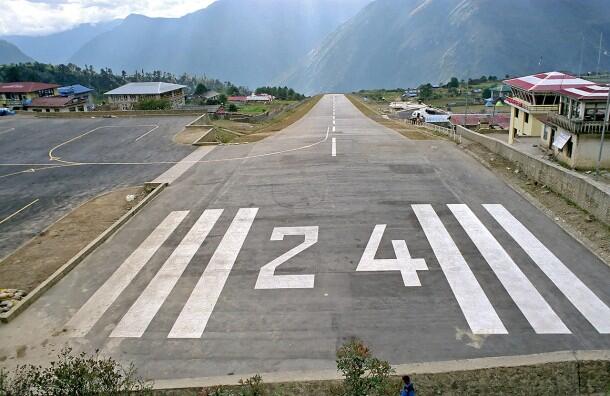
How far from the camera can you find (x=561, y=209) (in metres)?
19.9

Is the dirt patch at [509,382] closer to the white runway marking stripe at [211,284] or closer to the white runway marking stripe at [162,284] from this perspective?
the white runway marking stripe at [211,284]

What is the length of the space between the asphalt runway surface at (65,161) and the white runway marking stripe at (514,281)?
1870 cm

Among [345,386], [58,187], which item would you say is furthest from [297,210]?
[58,187]

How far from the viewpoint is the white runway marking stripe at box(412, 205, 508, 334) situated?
12.7 meters

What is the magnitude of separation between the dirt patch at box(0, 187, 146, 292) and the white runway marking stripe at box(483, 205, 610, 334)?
56.5 feet

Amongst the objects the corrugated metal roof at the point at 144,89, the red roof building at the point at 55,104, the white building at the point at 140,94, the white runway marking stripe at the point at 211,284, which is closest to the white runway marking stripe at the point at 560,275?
the white runway marking stripe at the point at 211,284

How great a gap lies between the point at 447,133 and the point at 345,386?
35.7 meters

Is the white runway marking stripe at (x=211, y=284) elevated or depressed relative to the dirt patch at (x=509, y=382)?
elevated

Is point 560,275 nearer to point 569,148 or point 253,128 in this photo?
point 569,148

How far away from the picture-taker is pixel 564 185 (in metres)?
20.8

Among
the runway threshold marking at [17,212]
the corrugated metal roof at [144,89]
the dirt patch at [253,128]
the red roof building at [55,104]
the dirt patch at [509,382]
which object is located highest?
the corrugated metal roof at [144,89]

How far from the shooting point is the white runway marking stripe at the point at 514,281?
1259 centimetres

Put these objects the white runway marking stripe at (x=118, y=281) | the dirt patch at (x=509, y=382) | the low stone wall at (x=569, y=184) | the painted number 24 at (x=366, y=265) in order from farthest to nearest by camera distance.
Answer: the low stone wall at (x=569, y=184), the painted number 24 at (x=366, y=265), the white runway marking stripe at (x=118, y=281), the dirt patch at (x=509, y=382)

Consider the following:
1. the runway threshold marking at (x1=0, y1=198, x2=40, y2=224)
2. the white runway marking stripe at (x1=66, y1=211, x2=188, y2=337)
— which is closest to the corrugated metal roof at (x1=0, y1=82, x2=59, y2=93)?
the runway threshold marking at (x1=0, y1=198, x2=40, y2=224)
